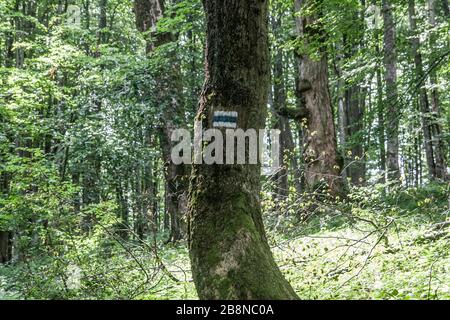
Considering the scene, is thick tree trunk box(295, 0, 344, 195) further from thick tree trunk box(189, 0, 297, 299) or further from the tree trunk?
thick tree trunk box(189, 0, 297, 299)

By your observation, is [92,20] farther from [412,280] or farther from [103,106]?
[412,280]

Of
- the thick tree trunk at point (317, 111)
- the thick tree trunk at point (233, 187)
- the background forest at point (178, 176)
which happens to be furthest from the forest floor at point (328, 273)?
the thick tree trunk at point (317, 111)

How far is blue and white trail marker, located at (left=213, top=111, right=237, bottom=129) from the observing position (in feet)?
13.6

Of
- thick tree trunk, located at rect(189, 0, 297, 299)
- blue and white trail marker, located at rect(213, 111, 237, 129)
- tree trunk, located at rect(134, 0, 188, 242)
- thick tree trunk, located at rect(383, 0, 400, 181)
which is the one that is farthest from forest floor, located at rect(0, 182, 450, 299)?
tree trunk, located at rect(134, 0, 188, 242)

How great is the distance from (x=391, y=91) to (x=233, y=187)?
7.02 m

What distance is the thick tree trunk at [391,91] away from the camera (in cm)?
870

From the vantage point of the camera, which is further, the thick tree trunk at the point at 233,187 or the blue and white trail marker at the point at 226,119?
the blue and white trail marker at the point at 226,119

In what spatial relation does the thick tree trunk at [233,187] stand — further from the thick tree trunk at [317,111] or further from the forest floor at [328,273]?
the thick tree trunk at [317,111]

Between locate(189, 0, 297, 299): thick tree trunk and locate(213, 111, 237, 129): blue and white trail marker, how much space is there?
0.13 feet

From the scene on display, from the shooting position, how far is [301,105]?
38.6ft

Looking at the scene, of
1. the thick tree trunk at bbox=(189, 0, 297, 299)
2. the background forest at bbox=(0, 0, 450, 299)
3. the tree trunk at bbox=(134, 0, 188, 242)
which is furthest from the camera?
the tree trunk at bbox=(134, 0, 188, 242)

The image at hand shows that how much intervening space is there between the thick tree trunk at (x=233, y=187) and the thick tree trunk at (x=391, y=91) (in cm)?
450
